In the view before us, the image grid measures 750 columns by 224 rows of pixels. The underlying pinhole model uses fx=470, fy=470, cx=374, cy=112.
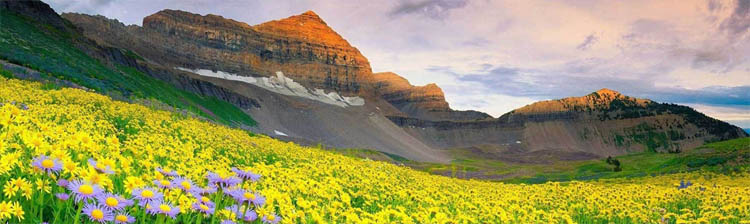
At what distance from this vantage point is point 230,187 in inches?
132

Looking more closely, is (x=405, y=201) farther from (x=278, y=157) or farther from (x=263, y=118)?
(x=263, y=118)

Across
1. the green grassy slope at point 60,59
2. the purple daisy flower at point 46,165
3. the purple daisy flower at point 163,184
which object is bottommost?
the purple daisy flower at point 163,184

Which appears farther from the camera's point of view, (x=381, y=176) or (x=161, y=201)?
(x=381, y=176)

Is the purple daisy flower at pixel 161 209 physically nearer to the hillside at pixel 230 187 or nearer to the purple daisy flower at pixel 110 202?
the hillside at pixel 230 187

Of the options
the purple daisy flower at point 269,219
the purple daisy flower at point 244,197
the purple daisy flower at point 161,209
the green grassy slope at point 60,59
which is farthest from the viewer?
the green grassy slope at point 60,59

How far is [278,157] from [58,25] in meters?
104

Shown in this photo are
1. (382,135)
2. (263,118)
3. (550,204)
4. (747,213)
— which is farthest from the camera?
(382,135)

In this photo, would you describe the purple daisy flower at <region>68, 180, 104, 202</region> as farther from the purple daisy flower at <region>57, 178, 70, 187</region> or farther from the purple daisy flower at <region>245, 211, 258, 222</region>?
the purple daisy flower at <region>245, 211, 258, 222</region>

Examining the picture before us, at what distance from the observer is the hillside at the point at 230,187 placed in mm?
3295

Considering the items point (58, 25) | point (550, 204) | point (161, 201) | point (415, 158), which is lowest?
point (415, 158)

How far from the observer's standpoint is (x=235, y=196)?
124 inches

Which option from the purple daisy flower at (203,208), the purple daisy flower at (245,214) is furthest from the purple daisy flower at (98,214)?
the purple daisy flower at (245,214)

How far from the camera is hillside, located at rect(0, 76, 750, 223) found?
3.29 m

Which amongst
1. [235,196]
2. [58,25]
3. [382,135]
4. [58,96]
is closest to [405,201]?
[235,196]
